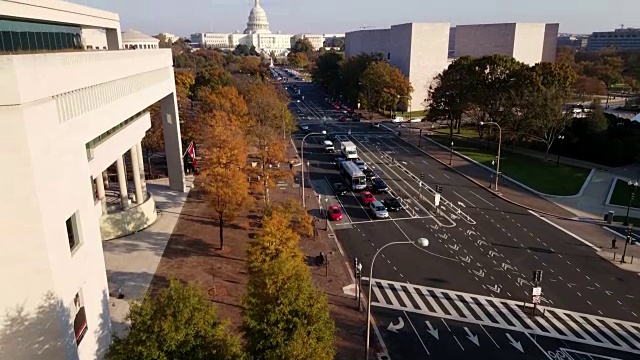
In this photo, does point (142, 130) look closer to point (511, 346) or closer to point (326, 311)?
point (326, 311)

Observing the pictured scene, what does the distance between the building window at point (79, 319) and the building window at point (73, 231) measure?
2.07 m

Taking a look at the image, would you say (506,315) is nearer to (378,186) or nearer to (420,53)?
(378,186)

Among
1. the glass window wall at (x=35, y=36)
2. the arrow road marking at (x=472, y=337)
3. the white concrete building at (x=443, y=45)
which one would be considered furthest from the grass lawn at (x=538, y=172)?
the glass window wall at (x=35, y=36)

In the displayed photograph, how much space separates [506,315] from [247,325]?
16587 millimetres

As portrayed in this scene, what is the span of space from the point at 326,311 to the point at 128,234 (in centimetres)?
2381

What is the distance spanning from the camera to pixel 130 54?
3122 centimetres

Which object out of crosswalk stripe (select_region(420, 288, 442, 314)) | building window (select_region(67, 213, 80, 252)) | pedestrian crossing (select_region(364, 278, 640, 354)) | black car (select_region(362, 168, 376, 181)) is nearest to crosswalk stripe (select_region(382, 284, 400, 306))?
pedestrian crossing (select_region(364, 278, 640, 354))

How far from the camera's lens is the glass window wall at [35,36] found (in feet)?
75.2

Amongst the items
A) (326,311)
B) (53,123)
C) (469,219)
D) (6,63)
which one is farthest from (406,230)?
(6,63)

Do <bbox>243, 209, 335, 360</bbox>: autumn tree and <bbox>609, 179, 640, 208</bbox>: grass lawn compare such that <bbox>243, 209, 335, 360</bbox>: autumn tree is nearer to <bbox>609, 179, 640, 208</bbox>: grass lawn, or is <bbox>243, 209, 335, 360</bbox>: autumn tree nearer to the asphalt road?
the asphalt road

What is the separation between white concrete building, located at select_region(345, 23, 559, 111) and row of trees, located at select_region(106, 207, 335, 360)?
89552mm

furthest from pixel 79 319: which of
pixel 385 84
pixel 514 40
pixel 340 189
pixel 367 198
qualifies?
pixel 514 40

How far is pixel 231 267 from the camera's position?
31922 millimetres

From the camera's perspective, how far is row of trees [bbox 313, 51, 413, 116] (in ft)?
306
